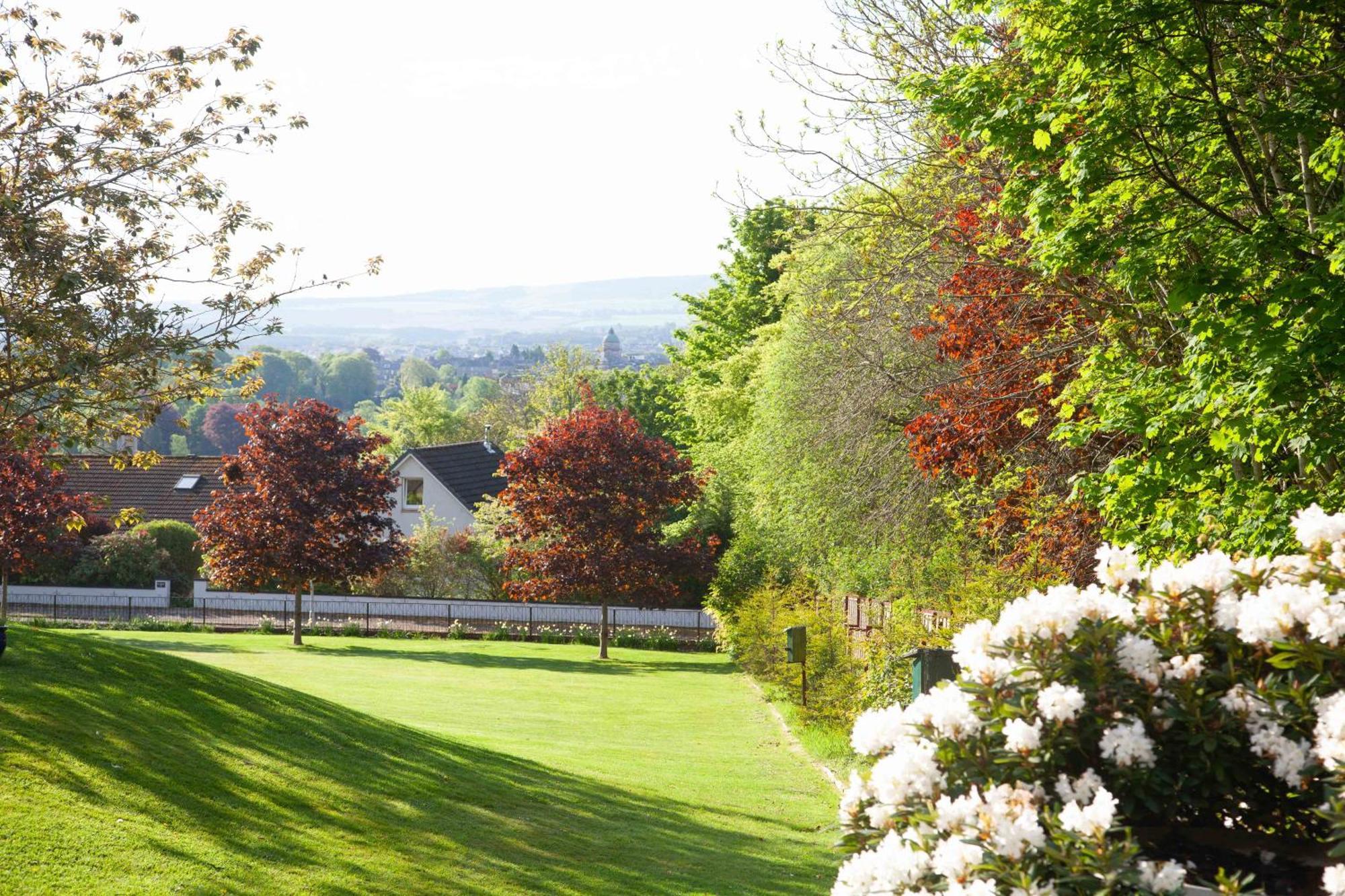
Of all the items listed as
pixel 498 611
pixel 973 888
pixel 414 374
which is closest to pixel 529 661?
pixel 498 611

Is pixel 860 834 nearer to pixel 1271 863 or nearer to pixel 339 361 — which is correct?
pixel 1271 863

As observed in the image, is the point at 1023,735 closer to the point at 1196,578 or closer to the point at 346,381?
the point at 1196,578

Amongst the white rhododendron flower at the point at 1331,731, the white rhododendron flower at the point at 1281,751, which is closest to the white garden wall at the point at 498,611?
the white rhododendron flower at the point at 1281,751

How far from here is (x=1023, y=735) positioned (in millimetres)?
3191

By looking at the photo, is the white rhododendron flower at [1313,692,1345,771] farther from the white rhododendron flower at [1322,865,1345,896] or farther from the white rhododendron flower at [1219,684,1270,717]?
the white rhododendron flower at [1322,865,1345,896]

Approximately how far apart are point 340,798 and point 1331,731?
847cm

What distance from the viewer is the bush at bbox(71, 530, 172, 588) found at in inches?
1435

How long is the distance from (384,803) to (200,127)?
6989 millimetres

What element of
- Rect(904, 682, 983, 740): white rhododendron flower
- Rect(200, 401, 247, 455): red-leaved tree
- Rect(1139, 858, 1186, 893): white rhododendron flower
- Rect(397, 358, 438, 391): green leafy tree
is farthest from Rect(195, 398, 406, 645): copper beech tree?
Rect(397, 358, 438, 391): green leafy tree

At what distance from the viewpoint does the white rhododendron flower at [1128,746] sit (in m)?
3.17

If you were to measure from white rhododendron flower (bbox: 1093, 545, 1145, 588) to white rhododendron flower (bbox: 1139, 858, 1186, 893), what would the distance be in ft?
3.75

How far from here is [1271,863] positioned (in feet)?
10.8

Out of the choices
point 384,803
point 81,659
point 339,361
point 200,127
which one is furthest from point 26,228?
point 339,361

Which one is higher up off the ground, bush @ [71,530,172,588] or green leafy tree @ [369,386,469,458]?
green leafy tree @ [369,386,469,458]
